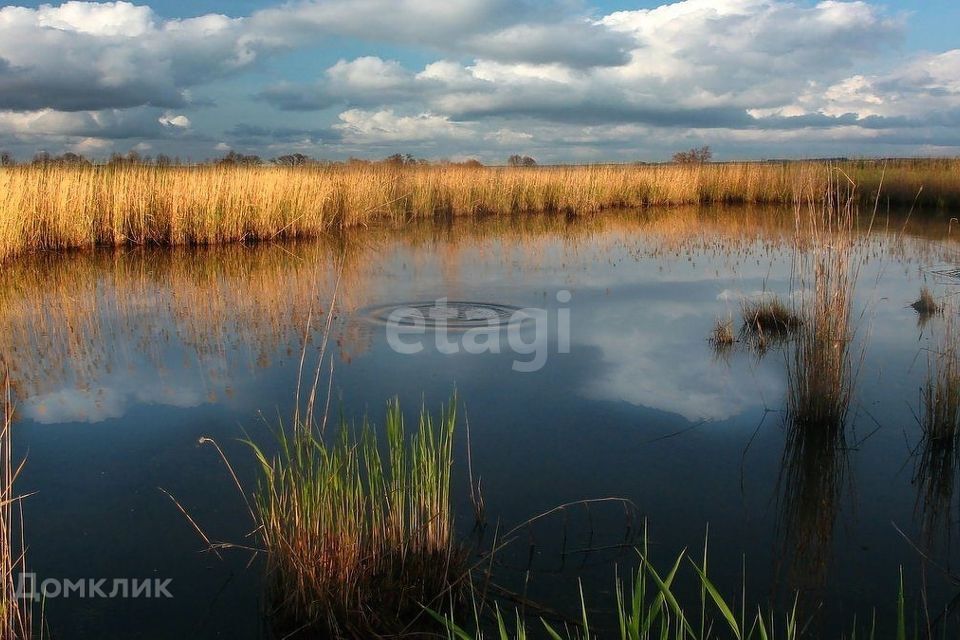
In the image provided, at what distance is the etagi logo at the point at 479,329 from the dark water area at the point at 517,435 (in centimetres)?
9

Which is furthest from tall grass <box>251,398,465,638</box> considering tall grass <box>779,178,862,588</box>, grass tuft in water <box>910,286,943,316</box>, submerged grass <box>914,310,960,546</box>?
grass tuft in water <box>910,286,943,316</box>

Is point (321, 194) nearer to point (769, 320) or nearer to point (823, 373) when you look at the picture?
point (769, 320)

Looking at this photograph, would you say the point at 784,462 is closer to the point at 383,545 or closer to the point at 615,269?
the point at 383,545

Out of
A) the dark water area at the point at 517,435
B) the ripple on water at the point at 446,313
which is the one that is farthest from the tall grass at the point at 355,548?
the ripple on water at the point at 446,313

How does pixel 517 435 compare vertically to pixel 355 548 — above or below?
below

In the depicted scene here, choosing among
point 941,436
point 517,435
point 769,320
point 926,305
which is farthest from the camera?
point 926,305

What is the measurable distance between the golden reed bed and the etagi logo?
2277 mm

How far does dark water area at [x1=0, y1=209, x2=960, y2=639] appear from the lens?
305 centimetres

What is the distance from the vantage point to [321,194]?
Answer: 14.8 metres

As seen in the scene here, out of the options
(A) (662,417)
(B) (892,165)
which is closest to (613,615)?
(A) (662,417)

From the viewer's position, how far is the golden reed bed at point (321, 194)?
11172mm

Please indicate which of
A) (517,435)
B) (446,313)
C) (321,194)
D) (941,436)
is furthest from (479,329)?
(321,194)

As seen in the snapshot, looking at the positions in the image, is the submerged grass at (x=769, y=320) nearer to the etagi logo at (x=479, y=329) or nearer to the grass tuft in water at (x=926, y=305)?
the grass tuft in water at (x=926, y=305)

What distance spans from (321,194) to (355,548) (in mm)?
12746
